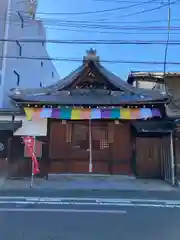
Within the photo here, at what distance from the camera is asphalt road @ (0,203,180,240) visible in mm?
6098

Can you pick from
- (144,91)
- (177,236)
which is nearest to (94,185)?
(144,91)

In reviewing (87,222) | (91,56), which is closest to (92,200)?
(87,222)

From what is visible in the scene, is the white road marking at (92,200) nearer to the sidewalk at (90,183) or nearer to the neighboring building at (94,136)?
the sidewalk at (90,183)

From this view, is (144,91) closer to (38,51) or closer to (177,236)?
(177,236)

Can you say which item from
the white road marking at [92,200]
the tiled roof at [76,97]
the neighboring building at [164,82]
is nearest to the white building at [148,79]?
the neighboring building at [164,82]

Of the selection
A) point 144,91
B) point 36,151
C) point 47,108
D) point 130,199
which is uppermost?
point 144,91

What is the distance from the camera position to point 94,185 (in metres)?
13.6

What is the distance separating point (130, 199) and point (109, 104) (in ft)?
16.9

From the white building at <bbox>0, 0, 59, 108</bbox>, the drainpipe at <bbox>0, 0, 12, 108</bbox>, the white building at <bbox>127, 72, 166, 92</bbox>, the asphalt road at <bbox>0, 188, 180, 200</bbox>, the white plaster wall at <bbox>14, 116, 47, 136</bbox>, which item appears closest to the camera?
the asphalt road at <bbox>0, 188, 180, 200</bbox>

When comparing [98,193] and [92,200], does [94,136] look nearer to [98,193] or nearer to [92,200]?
[98,193]

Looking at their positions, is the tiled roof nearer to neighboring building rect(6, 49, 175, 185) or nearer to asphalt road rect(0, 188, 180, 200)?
neighboring building rect(6, 49, 175, 185)

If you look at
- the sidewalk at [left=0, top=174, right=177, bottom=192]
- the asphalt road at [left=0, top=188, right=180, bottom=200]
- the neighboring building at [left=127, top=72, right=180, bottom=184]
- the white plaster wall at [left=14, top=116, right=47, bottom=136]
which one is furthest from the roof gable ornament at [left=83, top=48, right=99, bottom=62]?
the asphalt road at [left=0, top=188, right=180, bottom=200]

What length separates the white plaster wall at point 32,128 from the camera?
15.1 meters

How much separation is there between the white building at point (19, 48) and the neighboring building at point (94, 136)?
7375 mm
